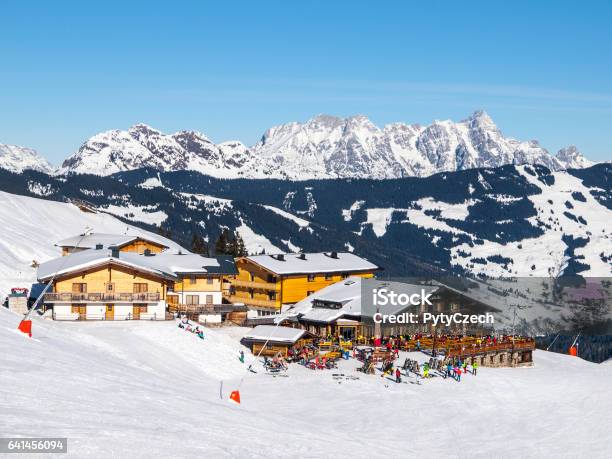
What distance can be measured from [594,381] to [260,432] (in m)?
40.5

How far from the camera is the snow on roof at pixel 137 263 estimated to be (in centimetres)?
6494

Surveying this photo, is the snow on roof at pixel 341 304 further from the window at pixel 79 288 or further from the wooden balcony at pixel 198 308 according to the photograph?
the window at pixel 79 288

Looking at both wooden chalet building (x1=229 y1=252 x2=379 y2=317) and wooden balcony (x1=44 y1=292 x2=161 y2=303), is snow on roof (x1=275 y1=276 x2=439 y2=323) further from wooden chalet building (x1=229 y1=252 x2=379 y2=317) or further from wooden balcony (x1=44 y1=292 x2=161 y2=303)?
wooden balcony (x1=44 y1=292 x2=161 y2=303)

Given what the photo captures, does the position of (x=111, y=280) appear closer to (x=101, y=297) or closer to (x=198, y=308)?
(x=101, y=297)

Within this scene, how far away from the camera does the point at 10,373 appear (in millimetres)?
29531

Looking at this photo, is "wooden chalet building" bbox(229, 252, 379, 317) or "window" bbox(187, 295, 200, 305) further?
"wooden chalet building" bbox(229, 252, 379, 317)

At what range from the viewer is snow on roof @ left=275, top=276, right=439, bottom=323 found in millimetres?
75000

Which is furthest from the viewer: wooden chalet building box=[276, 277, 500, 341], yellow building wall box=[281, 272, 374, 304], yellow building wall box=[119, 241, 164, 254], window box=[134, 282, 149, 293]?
yellow building wall box=[119, 241, 164, 254]

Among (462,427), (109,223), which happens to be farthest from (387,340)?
(109,223)

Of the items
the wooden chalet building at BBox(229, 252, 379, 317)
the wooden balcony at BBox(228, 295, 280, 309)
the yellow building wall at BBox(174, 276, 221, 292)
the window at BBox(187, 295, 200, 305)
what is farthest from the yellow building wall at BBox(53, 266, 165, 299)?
the wooden balcony at BBox(228, 295, 280, 309)

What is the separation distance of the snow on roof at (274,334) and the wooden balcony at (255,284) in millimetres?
20793

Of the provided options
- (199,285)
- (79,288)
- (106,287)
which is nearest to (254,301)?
(199,285)

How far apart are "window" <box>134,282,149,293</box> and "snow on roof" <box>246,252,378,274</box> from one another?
23870mm

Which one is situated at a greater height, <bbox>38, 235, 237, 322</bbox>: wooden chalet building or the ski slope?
<bbox>38, 235, 237, 322</bbox>: wooden chalet building
